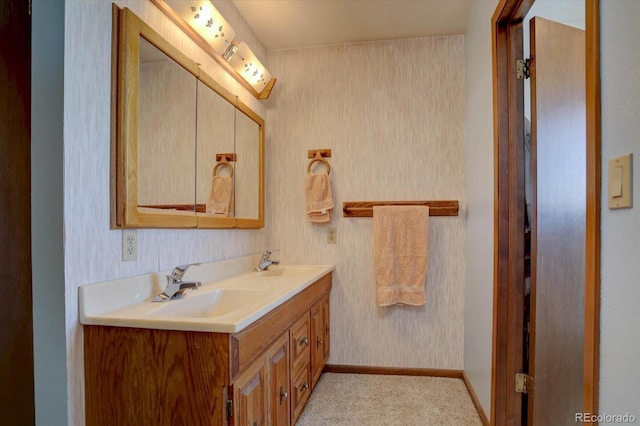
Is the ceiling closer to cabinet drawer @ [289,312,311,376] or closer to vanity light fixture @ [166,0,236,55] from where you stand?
vanity light fixture @ [166,0,236,55]

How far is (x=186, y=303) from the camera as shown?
4.46 ft

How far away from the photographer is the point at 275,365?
143 cm

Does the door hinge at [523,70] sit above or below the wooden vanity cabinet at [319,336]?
above

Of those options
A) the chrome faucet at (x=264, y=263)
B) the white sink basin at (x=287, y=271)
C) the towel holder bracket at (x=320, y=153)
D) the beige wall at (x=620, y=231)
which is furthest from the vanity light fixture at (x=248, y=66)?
the beige wall at (x=620, y=231)

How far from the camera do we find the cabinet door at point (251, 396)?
1.09 m

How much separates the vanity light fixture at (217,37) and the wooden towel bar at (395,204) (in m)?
1.04

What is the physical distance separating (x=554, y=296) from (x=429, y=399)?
1025 millimetres

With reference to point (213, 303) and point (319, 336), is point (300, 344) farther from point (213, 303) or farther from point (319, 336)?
point (213, 303)

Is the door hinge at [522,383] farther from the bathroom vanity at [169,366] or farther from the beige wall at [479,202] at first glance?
the bathroom vanity at [169,366]

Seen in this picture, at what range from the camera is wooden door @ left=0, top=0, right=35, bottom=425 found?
103 cm

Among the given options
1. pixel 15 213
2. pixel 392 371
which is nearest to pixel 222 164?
pixel 15 213

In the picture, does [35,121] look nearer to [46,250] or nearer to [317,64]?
[46,250]

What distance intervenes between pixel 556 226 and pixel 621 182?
998 millimetres

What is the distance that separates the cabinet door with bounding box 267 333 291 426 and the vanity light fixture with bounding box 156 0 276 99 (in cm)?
147
